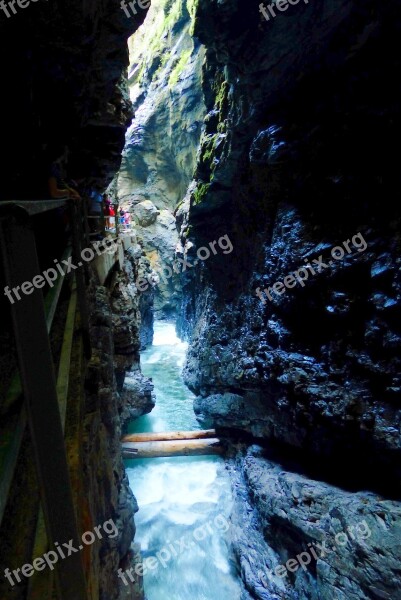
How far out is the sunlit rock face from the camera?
28062 millimetres

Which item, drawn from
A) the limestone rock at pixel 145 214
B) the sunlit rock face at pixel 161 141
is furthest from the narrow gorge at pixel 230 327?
the limestone rock at pixel 145 214

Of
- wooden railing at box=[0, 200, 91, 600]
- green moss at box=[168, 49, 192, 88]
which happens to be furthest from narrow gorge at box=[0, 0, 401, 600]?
green moss at box=[168, 49, 192, 88]

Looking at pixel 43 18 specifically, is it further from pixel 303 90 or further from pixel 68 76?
pixel 303 90

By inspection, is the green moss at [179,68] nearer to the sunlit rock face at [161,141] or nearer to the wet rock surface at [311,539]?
the sunlit rock face at [161,141]

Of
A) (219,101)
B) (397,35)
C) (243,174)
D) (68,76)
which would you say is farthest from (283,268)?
(219,101)

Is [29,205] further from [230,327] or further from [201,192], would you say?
[201,192]

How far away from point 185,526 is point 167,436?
2906mm

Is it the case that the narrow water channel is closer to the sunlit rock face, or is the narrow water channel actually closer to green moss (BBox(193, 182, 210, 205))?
green moss (BBox(193, 182, 210, 205))

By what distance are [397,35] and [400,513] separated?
830 centimetres

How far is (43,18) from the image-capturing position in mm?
3395

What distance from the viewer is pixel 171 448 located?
10.4 meters

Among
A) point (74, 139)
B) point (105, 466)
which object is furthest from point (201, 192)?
point (105, 466)

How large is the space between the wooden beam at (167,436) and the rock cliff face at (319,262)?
1765mm

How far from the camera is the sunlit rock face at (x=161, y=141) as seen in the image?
28062 mm
